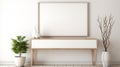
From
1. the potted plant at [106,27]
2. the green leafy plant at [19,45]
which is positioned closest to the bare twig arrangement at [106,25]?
the potted plant at [106,27]

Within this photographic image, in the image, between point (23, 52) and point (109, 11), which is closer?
point (23, 52)

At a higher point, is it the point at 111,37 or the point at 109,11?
the point at 109,11

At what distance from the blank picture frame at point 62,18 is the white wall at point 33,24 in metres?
0.17

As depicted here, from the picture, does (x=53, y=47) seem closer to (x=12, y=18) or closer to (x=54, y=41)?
(x=54, y=41)

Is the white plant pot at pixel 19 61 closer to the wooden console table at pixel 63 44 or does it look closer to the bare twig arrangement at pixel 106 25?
the wooden console table at pixel 63 44

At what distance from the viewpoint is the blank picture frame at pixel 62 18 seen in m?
4.91

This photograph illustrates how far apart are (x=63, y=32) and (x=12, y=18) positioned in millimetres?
1375

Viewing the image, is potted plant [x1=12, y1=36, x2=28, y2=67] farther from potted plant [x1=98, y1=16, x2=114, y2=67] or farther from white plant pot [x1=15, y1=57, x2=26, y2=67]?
potted plant [x1=98, y1=16, x2=114, y2=67]

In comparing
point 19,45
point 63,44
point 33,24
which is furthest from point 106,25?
point 19,45

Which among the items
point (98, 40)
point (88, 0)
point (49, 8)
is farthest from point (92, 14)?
point (49, 8)

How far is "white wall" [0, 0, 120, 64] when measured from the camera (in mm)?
4910

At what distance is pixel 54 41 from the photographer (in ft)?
14.9

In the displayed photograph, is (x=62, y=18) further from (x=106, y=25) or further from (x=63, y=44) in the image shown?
(x=106, y=25)

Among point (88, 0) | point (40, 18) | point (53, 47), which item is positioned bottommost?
point (53, 47)
